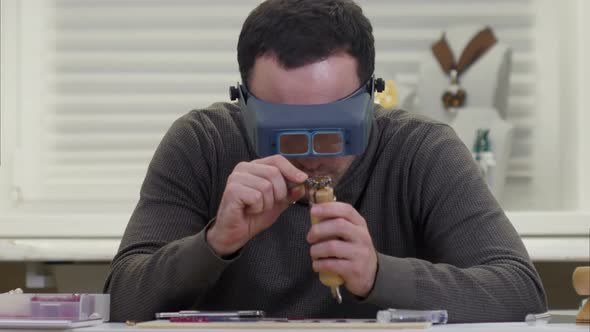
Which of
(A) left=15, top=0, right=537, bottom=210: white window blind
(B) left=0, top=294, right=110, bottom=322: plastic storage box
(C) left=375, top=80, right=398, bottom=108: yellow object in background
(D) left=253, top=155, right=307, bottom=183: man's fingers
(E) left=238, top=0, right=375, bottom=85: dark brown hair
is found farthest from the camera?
(A) left=15, top=0, right=537, bottom=210: white window blind

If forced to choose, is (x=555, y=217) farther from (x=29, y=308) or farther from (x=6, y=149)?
(x=29, y=308)

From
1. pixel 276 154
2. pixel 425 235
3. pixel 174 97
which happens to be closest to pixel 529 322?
pixel 276 154

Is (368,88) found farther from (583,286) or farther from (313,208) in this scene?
(583,286)

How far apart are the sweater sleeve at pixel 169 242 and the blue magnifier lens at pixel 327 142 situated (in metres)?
0.21

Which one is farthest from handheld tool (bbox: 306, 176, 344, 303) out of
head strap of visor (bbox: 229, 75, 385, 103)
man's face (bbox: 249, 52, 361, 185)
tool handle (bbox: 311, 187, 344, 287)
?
head strap of visor (bbox: 229, 75, 385, 103)

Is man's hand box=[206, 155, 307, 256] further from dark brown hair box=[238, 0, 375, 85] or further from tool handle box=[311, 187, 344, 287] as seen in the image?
dark brown hair box=[238, 0, 375, 85]

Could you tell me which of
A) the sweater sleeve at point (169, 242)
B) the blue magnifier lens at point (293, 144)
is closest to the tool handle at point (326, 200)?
the blue magnifier lens at point (293, 144)

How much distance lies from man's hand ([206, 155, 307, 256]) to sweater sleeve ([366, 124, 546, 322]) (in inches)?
6.4

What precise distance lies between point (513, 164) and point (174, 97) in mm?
1023

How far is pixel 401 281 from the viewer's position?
1315 millimetres

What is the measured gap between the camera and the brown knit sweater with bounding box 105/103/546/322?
57.7 inches

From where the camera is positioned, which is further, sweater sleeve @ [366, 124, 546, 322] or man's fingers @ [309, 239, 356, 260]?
sweater sleeve @ [366, 124, 546, 322]

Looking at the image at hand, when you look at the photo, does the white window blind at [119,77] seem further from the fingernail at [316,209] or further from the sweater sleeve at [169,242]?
the fingernail at [316,209]

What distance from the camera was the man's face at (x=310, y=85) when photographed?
138 centimetres
